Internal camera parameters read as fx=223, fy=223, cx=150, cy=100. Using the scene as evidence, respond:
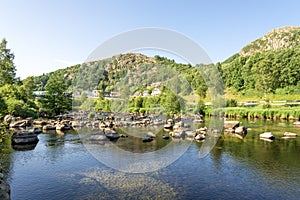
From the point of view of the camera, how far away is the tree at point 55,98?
4831 centimetres

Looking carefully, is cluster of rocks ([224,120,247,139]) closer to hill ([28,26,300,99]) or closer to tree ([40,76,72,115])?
hill ([28,26,300,99])

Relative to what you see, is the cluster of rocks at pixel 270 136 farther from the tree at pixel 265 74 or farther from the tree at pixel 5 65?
the tree at pixel 5 65

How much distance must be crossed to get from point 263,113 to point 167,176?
1585 inches

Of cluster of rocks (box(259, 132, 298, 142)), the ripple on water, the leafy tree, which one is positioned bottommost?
the ripple on water

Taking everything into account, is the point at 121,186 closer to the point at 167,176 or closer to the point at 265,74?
the point at 167,176

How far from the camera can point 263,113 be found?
47.0 m

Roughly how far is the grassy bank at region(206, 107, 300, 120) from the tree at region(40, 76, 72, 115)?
1381 inches

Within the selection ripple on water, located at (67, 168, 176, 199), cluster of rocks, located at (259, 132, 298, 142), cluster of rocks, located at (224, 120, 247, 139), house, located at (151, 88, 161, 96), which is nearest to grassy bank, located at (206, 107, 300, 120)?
house, located at (151, 88, 161, 96)

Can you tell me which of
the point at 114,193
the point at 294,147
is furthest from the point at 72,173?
the point at 294,147

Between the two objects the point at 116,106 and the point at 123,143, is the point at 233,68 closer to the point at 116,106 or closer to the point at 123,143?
the point at 116,106

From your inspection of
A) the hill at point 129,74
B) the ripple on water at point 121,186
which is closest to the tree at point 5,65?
the hill at point 129,74

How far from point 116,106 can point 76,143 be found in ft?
121

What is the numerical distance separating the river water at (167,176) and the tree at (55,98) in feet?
94.5

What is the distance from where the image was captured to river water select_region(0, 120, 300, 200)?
1134cm
